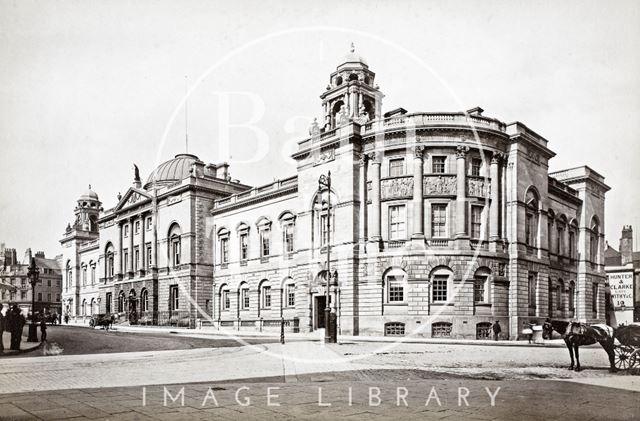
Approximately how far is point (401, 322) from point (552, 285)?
13730 millimetres

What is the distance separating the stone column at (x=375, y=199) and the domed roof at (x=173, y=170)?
29632 millimetres

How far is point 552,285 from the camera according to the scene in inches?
1566

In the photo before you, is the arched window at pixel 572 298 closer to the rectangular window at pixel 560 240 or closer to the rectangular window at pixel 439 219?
the rectangular window at pixel 560 240

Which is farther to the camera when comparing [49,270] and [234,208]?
[49,270]

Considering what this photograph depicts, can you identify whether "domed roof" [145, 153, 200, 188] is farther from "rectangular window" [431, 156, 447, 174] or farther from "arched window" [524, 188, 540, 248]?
"arched window" [524, 188, 540, 248]

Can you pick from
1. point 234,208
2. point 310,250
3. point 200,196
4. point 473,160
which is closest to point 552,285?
point 473,160

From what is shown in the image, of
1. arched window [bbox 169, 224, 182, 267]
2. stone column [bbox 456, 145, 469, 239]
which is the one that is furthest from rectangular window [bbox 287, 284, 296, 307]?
stone column [bbox 456, 145, 469, 239]

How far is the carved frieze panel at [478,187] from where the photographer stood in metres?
33.5

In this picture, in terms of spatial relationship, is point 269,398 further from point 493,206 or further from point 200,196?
point 200,196

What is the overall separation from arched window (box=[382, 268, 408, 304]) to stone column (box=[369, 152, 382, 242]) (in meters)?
2.21

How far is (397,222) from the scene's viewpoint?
34.1m

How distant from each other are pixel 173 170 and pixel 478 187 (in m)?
37.1

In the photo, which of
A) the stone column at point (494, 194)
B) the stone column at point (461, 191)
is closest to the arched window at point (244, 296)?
the stone column at point (461, 191)

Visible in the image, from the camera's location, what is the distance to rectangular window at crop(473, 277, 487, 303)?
3297 centimetres
